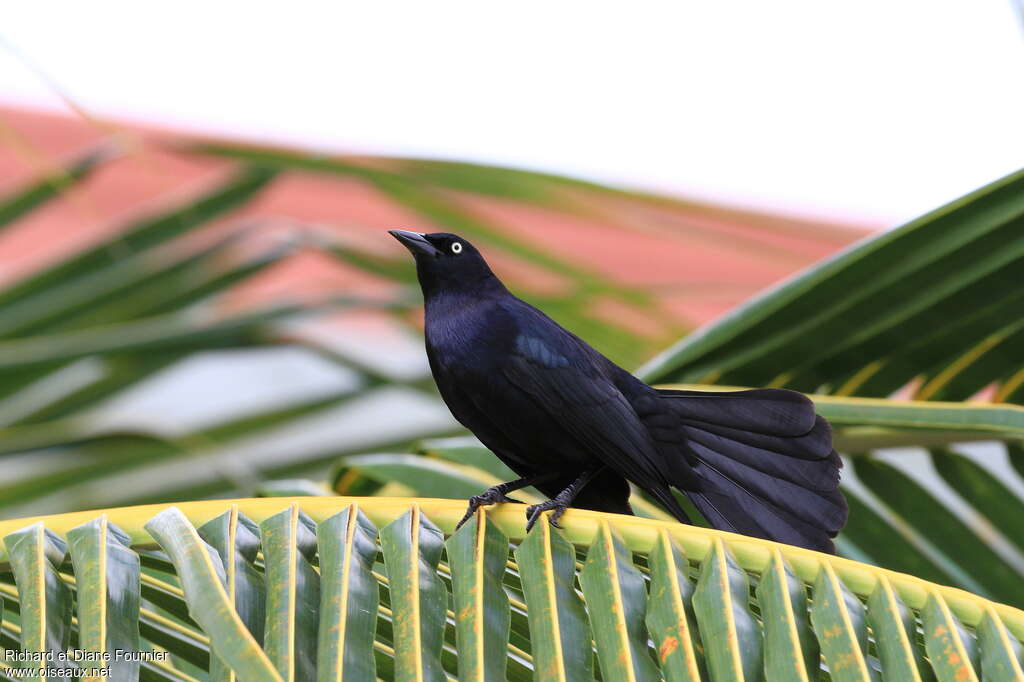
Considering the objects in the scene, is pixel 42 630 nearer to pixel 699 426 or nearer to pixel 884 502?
pixel 699 426

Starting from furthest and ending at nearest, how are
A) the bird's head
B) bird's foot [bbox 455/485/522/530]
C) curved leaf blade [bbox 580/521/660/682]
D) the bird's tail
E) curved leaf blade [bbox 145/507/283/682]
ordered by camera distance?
the bird's head < the bird's tail < bird's foot [bbox 455/485/522/530] < curved leaf blade [bbox 580/521/660/682] < curved leaf blade [bbox 145/507/283/682]

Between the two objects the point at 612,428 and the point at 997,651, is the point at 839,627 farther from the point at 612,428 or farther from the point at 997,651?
the point at 612,428

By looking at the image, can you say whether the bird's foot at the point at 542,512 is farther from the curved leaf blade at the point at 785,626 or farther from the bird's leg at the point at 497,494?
the curved leaf blade at the point at 785,626

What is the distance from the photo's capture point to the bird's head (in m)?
1.49

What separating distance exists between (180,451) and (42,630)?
1.39 meters

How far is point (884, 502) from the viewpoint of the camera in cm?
136

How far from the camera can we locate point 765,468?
127cm

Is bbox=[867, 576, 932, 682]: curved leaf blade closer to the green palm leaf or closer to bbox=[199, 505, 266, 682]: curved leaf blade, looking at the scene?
the green palm leaf

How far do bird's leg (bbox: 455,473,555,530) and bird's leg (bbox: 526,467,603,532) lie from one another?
4cm

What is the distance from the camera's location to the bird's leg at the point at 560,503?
0.99 metres

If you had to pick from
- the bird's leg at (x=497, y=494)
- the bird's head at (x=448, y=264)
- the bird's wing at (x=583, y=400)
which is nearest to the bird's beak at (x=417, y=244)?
the bird's head at (x=448, y=264)

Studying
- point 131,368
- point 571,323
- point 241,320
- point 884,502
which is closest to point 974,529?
Result: point 884,502

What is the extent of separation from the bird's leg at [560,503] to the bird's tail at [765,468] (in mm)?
123

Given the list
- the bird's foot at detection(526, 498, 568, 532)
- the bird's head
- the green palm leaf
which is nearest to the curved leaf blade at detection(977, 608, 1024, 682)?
the green palm leaf
